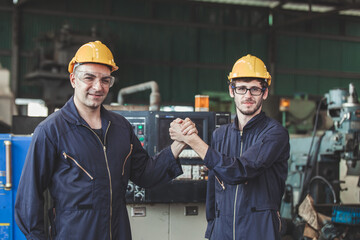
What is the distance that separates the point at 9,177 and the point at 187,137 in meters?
1.11

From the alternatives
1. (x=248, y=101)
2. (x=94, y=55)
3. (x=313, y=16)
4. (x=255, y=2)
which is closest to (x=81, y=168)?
(x=94, y=55)

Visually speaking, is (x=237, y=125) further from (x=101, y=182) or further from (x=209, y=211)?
(x=101, y=182)

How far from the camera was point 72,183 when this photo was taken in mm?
1661

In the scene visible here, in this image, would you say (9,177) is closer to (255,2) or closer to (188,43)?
(188,43)

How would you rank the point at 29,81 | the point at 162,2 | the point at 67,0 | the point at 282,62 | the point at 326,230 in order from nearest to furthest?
1. the point at 326,230
2. the point at 29,81
3. the point at 67,0
4. the point at 162,2
5. the point at 282,62

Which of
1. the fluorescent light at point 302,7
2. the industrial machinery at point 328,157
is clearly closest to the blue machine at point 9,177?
the industrial machinery at point 328,157

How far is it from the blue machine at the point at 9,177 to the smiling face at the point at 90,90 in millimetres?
793

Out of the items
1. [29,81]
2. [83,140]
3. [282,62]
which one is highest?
[282,62]

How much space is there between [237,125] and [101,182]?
763 mm

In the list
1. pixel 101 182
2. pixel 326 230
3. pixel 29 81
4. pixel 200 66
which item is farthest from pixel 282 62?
pixel 101 182

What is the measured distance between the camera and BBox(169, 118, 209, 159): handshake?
74.9 inches

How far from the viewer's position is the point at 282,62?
9.45 metres

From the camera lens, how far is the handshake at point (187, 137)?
190 centimetres

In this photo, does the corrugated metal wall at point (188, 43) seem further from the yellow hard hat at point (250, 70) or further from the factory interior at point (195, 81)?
the yellow hard hat at point (250, 70)
